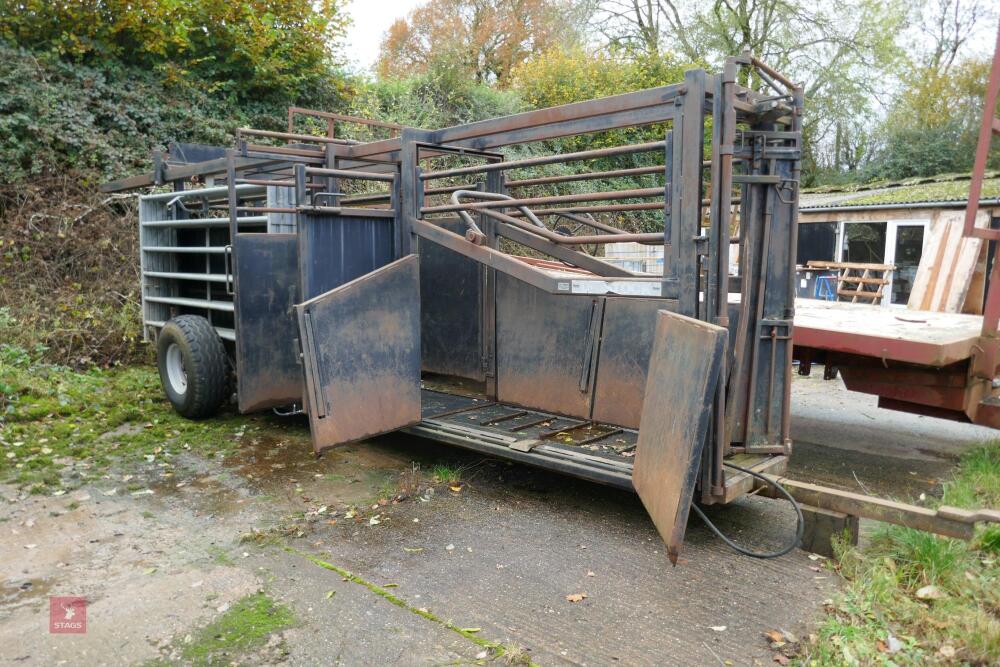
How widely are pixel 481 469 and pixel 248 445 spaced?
1.98m

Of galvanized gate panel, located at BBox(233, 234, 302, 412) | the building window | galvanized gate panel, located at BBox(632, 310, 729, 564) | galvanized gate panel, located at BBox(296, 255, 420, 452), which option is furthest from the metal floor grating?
the building window

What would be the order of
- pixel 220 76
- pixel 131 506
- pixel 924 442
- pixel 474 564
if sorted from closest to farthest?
1. pixel 474 564
2. pixel 131 506
3. pixel 924 442
4. pixel 220 76

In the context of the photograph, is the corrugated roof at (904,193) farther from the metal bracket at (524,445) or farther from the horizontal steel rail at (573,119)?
the metal bracket at (524,445)

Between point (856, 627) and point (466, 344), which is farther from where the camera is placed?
point (466, 344)

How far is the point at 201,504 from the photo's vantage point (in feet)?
15.4

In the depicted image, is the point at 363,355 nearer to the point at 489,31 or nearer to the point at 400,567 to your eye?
the point at 400,567

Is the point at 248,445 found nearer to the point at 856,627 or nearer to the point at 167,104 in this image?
the point at 856,627

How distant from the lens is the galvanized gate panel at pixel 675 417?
3127mm

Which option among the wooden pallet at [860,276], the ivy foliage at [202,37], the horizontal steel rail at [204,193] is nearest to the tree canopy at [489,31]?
the ivy foliage at [202,37]

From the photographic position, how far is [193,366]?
246 inches

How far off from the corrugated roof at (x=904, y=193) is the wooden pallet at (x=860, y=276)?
123cm

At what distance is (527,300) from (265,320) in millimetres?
2126

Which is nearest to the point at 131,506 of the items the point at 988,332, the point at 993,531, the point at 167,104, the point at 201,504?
the point at 201,504

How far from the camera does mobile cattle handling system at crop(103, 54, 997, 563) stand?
12.7 feet
